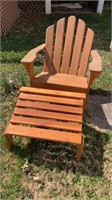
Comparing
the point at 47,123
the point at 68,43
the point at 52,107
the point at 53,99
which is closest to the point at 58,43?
the point at 68,43

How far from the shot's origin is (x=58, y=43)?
386 centimetres

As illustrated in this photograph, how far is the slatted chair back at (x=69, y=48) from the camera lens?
3.76 metres

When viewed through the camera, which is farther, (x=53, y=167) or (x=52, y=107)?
(x=52, y=107)

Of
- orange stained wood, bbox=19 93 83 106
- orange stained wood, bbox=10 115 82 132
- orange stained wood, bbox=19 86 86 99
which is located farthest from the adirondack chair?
orange stained wood, bbox=10 115 82 132

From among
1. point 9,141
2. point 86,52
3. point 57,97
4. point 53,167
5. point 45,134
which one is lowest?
point 53,167

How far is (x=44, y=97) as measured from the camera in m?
3.41

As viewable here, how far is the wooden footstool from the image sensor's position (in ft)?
9.73

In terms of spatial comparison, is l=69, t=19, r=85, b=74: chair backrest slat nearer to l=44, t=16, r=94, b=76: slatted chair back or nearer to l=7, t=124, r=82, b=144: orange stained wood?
l=44, t=16, r=94, b=76: slatted chair back

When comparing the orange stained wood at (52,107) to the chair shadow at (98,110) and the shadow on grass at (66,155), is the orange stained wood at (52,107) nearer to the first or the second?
the shadow on grass at (66,155)

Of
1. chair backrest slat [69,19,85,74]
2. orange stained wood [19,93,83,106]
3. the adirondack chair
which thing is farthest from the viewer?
chair backrest slat [69,19,85,74]

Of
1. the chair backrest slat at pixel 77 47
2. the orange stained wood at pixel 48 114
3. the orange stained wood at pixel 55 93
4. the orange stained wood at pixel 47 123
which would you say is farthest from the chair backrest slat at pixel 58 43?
the orange stained wood at pixel 47 123

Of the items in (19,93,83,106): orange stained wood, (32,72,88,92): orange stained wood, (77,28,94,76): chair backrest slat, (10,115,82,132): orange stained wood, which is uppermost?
(77,28,94,76): chair backrest slat

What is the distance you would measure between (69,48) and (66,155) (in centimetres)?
150

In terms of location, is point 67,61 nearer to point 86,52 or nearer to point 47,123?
point 86,52
